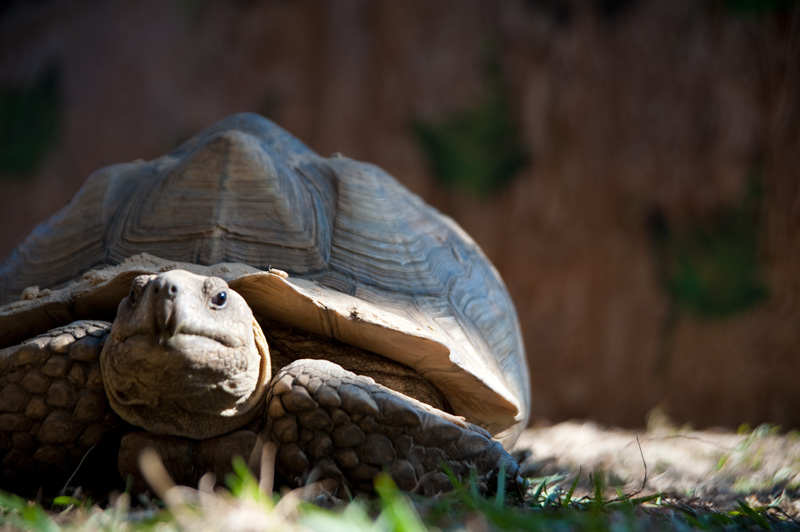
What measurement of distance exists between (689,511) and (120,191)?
2.30 m

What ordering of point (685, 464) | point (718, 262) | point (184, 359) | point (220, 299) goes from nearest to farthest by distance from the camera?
point (184, 359)
point (220, 299)
point (685, 464)
point (718, 262)

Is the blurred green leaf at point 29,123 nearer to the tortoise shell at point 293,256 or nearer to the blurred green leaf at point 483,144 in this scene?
the blurred green leaf at point 483,144

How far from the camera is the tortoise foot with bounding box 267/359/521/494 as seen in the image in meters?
1.90

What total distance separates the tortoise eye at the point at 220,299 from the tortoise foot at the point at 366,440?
0.94 feet

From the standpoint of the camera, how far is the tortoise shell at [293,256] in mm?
2189

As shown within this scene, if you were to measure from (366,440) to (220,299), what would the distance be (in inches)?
21.8

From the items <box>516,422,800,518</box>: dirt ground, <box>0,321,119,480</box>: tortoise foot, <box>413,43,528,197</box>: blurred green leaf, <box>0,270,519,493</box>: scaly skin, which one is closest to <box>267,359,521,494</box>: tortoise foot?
<box>0,270,519,493</box>: scaly skin

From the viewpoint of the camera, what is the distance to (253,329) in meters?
2.10

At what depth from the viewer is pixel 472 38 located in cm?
600

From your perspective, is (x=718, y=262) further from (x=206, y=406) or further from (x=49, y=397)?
(x=49, y=397)

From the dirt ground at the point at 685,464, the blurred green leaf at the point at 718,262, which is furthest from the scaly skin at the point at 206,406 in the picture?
the blurred green leaf at the point at 718,262

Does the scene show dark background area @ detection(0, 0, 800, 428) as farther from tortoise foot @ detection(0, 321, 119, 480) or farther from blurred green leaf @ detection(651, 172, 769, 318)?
tortoise foot @ detection(0, 321, 119, 480)

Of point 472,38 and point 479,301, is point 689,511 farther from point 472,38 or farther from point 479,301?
point 472,38

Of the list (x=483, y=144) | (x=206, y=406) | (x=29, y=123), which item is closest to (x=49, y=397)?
(x=206, y=406)
